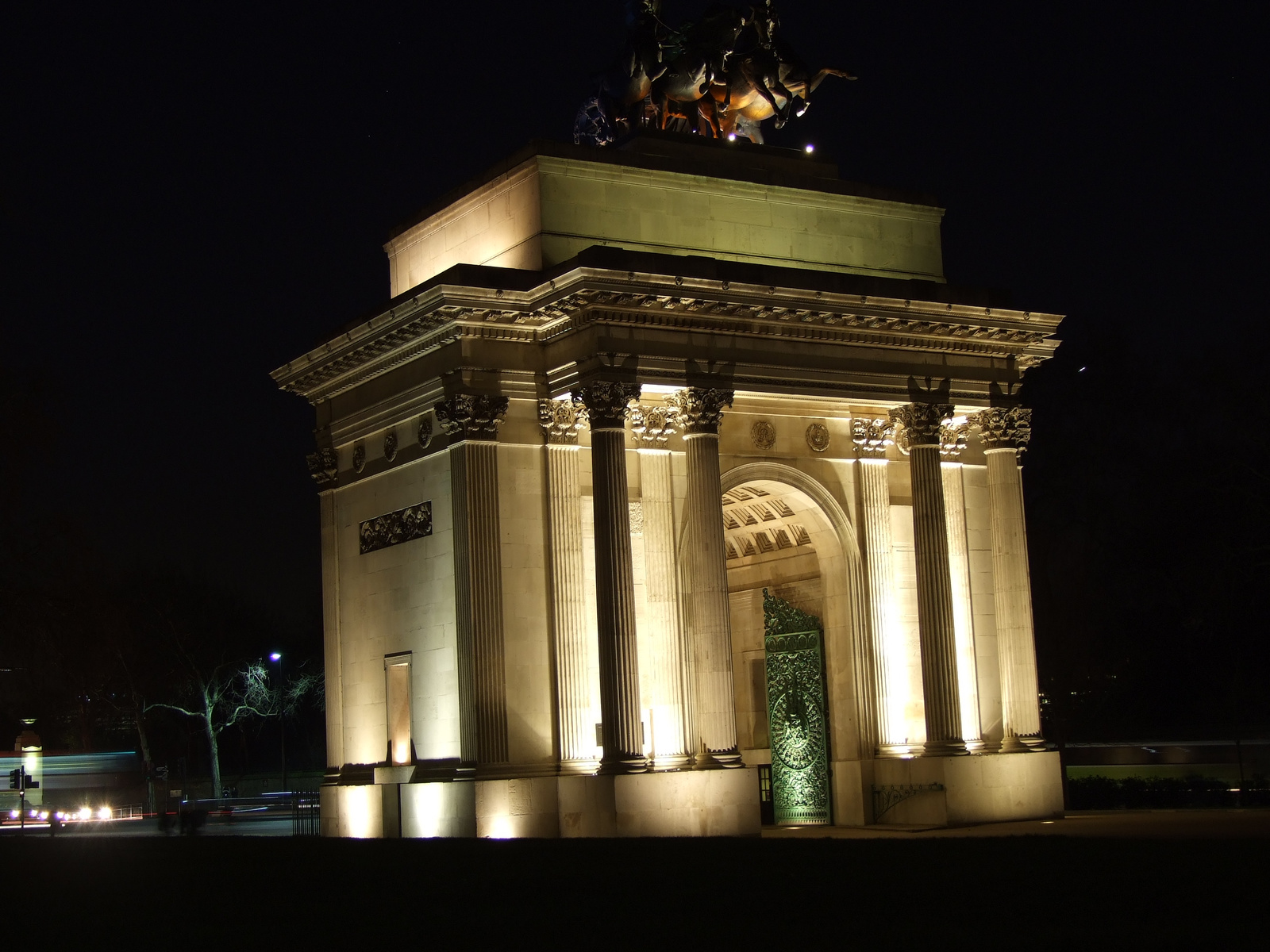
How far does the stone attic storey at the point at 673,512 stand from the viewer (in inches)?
1380

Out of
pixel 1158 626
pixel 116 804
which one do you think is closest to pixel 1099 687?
pixel 1158 626

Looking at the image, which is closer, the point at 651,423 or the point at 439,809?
the point at 439,809

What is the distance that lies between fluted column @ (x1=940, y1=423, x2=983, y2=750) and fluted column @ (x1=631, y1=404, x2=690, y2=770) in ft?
21.7

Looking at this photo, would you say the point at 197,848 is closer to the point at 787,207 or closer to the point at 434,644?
the point at 434,644

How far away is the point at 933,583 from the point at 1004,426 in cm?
447

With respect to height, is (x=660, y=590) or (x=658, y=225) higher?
(x=658, y=225)

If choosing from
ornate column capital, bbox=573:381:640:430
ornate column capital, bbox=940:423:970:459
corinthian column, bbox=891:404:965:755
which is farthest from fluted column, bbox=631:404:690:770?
ornate column capital, bbox=940:423:970:459

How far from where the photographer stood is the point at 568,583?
3597cm

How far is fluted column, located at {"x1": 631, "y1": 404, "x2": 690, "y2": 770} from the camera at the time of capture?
118ft

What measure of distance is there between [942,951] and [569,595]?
2016 centimetres

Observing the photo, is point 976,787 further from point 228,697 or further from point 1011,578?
point 228,697

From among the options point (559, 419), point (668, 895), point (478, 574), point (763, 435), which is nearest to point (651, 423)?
point (559, 419)

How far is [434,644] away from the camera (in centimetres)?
3669

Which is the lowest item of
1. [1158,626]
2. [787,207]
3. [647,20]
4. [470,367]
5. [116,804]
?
[116,804]
